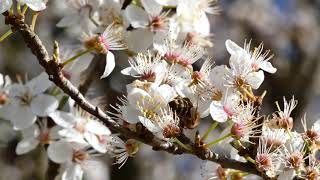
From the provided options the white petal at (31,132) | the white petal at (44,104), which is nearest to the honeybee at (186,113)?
the white petal at (44,104)

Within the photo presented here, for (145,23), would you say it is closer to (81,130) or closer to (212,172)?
(81,130)

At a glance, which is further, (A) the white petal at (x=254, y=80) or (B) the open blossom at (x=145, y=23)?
(B) the open blossom at (x=145, y=23)

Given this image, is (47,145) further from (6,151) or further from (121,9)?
(6,151)

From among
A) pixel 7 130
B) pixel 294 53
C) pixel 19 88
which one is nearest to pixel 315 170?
pixel 19 88

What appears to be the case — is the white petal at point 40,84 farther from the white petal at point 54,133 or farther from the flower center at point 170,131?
the flower center at point 170,131

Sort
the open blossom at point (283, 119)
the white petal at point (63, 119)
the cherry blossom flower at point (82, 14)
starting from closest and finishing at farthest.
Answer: the open blossom at point (283, 119), the white petal at point (63, 119), the cherry blossom flower at point (82, 14)

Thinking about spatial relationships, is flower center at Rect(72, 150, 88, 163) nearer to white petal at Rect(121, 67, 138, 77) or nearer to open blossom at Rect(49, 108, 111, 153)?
open blossom at Rect(49, 108, 111, 153)
